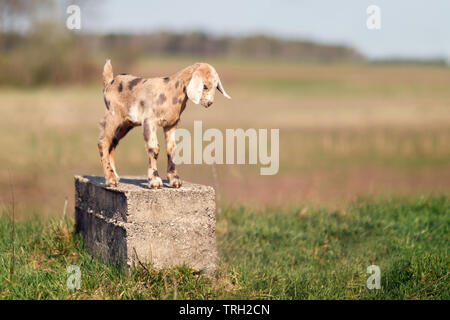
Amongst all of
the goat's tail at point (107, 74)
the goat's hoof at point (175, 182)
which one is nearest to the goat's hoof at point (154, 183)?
the goat's hoof at point (175, 182)

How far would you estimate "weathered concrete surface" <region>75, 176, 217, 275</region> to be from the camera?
5.31 meters

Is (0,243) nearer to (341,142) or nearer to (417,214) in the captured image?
(417,214)

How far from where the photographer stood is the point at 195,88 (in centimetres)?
530

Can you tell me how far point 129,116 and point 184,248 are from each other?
1.43 meters

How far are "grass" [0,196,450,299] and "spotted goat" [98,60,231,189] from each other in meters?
1.01

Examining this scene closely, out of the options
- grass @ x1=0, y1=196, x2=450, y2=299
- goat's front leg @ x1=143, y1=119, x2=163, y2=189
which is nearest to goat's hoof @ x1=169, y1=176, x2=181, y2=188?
goat's front leg @ x1=143, y1=119, x2=163, y2=189

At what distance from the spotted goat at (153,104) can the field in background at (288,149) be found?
1.41 meters

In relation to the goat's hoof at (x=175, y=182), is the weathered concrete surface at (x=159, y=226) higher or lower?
lower

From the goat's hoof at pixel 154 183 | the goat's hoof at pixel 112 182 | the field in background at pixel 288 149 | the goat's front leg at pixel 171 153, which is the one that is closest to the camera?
the goat's hoof at pixel 154 183

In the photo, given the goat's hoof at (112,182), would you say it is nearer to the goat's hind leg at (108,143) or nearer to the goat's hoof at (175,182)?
the goat's hind leg at (108,143)

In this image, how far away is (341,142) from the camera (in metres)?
19.4

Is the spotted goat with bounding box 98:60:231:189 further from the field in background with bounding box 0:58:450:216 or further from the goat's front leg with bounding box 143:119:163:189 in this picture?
the field in background with bounding box 0:58:450:216

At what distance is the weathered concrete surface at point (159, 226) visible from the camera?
Answer: 5312 mm
